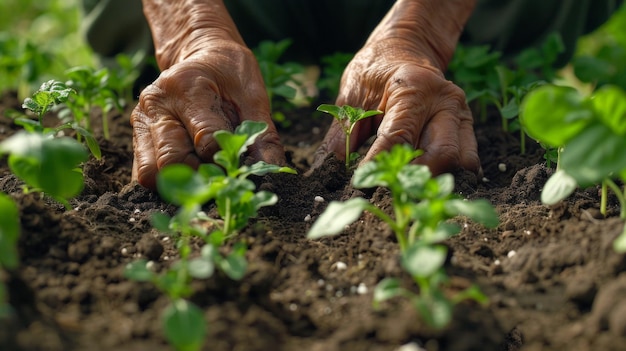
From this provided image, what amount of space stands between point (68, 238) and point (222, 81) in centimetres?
77

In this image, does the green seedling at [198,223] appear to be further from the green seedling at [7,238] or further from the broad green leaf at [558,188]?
the broad green leaf at [558,188]

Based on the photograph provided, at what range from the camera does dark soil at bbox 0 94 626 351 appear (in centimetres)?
159

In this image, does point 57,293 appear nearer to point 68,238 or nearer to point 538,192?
point 68,238

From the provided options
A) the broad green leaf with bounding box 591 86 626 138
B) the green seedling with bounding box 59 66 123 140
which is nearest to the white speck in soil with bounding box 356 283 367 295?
the broad green leaf with bounding box 591 86 626 138

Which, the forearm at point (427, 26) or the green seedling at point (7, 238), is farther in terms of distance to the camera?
the forearm at point (427, 26)

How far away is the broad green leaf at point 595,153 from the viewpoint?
1.57 m

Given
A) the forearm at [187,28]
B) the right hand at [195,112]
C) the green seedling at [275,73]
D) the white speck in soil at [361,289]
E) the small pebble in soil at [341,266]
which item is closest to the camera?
the white speck in soil at [361,289]

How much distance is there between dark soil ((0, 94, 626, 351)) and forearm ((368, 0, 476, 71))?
704 millimetres

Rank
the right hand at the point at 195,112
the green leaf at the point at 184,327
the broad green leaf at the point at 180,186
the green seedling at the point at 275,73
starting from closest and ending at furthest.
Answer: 1. the green leaf at the point at 184,327
2. the broad green leaf at the point at 180,186
3. the right hand at the point at 195,112
4. the green seedling at the point at 275,73

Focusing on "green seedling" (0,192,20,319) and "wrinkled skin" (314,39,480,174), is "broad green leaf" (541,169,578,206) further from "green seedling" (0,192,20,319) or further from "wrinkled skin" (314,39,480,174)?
"green seedling" (0,192,20,319)

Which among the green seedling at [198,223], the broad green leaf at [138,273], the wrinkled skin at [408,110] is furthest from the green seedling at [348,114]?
the broad green leaf at [138,273]

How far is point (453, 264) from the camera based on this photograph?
6.23ft

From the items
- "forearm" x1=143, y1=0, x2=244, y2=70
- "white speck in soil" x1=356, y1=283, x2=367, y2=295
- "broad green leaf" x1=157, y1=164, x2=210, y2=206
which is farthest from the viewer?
"forearm" x1=143, y1=0, x2=244, y2=70

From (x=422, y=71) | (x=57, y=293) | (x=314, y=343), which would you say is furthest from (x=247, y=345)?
(x=422, y=71)
